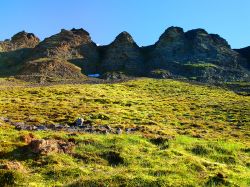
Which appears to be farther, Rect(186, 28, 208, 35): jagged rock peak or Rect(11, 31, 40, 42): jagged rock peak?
Rect(11, 31, 40, 42): jagged rock peak

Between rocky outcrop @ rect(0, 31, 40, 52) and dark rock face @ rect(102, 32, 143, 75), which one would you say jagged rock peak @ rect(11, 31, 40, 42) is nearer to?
rocky outcrop @ rect(0, 31, 40, 52)

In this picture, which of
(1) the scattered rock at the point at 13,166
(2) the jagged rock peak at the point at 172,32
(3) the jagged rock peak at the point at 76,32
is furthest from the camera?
(3) the jagged rock peak at the point at 76,32

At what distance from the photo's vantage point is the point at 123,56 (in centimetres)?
15388

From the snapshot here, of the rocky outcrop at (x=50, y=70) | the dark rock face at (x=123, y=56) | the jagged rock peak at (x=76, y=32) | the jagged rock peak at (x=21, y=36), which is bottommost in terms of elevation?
the rocky outcrop at (x=50, y=70)

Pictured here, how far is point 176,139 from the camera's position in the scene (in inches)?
1281

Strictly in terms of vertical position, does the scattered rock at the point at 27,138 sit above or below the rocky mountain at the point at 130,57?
below

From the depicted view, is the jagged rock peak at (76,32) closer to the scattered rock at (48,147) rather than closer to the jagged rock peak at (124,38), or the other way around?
the jagged rock peak at (124,38)

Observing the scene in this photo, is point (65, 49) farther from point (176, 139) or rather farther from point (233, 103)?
point (176, 139)

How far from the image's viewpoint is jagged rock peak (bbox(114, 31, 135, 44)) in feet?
529

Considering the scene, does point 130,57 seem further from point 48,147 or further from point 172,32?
point 48,147

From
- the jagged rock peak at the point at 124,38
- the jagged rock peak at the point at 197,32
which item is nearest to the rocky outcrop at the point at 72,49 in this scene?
the jagged rock peak at the point at 124,38

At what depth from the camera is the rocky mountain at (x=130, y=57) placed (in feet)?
458

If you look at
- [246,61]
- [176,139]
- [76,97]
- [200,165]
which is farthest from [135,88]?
[200,165]

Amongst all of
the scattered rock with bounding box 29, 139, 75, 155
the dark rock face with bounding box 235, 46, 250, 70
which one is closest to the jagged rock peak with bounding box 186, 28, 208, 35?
the dark rock face with bounding box 235, 46, 250, 70
